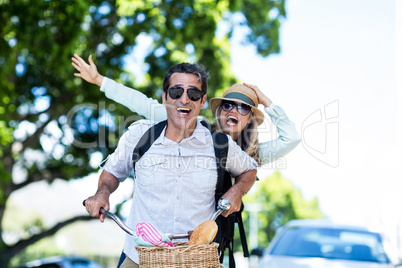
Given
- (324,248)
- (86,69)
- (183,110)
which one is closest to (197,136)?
(183,110)

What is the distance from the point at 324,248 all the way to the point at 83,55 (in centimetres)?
713

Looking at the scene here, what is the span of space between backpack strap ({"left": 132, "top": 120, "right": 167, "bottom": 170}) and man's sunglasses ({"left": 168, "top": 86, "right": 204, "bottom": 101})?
0.68 ft

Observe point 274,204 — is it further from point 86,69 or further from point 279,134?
point 86,69

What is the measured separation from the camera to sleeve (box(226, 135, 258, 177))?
3.31m

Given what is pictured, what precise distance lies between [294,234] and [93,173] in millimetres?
8894

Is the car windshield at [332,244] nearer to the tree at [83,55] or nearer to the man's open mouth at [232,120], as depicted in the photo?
the man's open mouth at [232,120]

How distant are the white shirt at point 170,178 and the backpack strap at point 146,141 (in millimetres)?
21

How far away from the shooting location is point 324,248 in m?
6.83

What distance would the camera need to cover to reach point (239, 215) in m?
3.57

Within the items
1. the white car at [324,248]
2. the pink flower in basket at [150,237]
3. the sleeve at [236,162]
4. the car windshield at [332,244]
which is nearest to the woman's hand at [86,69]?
the sleeve at [236,162]

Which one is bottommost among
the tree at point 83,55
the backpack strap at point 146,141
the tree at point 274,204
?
the tree at point 274,204

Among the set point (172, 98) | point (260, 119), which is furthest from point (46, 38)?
point (172, 98)

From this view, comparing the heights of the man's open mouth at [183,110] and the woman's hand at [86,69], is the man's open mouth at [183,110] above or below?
below

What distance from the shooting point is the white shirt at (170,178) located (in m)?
3.11
